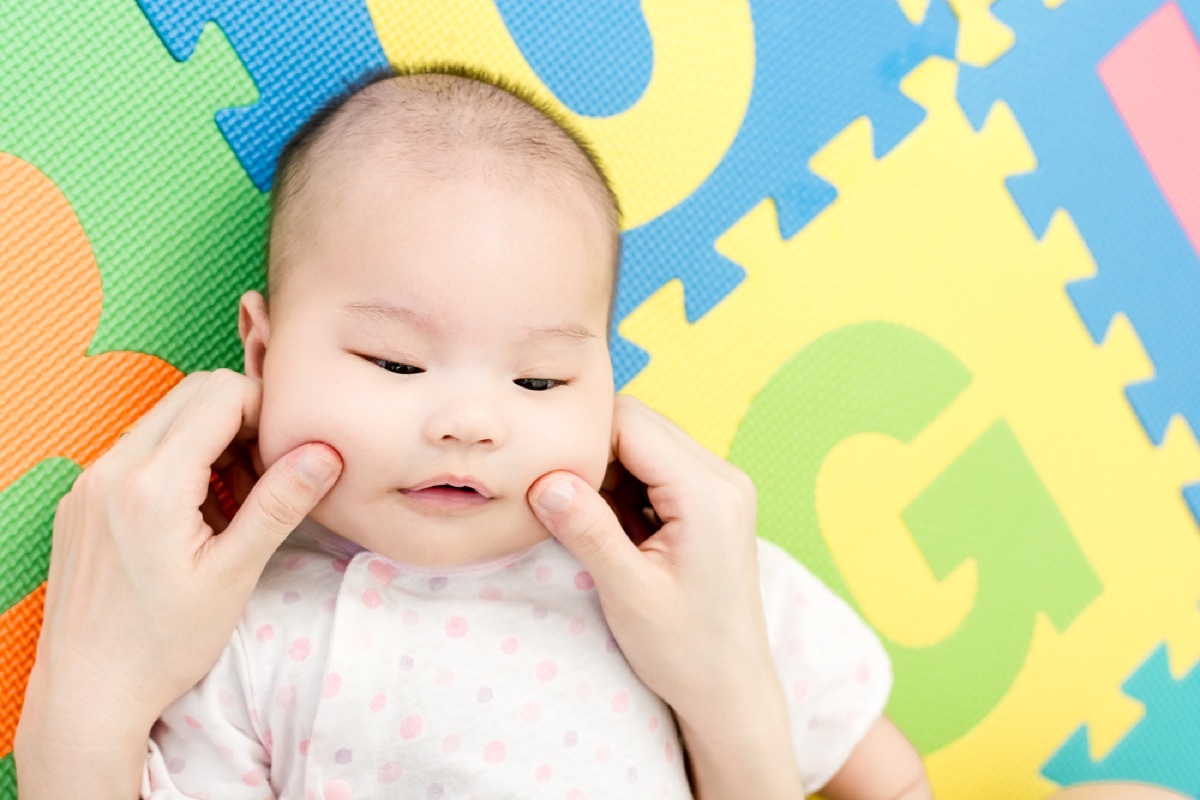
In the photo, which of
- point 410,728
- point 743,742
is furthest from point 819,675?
point 410,728

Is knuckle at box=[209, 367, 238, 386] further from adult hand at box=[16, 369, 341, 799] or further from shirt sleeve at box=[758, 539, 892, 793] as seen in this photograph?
shirt sleeve at box=[758, 539, 892, 793]

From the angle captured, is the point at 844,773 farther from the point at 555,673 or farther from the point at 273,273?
the point at 273,273

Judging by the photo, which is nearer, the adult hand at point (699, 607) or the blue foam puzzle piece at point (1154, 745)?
the adult hand at point (699, 607)

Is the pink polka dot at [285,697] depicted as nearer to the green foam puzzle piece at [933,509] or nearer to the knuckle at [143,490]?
the knuckle at [143,490]

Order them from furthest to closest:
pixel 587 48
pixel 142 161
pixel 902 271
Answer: pixel 902 271, pixel 587 48, pixel 142 161

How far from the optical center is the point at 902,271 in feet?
4.72

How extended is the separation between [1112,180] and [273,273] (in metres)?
1.15

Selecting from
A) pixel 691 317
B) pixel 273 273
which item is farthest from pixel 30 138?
pixel 691 317

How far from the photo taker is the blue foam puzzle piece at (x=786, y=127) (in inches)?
52.7

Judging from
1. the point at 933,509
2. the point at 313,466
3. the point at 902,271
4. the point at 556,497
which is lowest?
the point at 933,509

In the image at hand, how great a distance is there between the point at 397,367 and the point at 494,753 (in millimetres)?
366

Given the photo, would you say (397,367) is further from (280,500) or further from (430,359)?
(280,500)

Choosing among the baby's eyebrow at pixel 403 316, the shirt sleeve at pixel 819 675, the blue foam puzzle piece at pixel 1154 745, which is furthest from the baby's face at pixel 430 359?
the blue foam puzzle piece at pixel 1154 745

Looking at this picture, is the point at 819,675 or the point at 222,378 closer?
the point at 222,378
